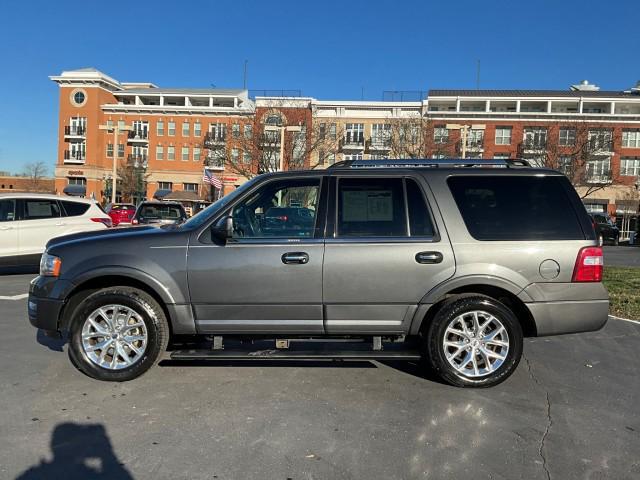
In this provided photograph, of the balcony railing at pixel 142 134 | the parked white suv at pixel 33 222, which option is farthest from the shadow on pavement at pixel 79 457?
the balcony railing at pixel 142 134

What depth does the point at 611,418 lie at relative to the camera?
149 inches

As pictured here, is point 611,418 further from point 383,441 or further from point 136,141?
point 136,141

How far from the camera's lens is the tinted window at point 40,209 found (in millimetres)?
10289

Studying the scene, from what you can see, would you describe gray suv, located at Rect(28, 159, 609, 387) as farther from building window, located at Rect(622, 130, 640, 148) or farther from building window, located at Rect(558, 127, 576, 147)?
building window, located at Rect(622, 130, 640, 148)

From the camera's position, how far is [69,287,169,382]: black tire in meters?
4.31

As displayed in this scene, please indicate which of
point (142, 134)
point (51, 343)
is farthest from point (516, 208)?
point (142, 134)

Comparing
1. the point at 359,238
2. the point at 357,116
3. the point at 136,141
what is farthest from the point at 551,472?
the point at 136,141

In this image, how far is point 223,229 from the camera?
422cm

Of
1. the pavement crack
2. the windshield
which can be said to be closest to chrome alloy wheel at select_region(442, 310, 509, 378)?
the pavement crack

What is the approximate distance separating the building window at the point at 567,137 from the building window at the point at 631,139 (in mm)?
17794

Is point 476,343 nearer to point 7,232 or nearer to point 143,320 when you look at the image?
point 143,320

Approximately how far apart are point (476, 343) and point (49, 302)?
3.73 m

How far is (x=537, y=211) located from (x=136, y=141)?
64861mm

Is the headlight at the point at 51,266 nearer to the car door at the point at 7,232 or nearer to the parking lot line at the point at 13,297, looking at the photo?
the parking lot line at the point at 13,297
